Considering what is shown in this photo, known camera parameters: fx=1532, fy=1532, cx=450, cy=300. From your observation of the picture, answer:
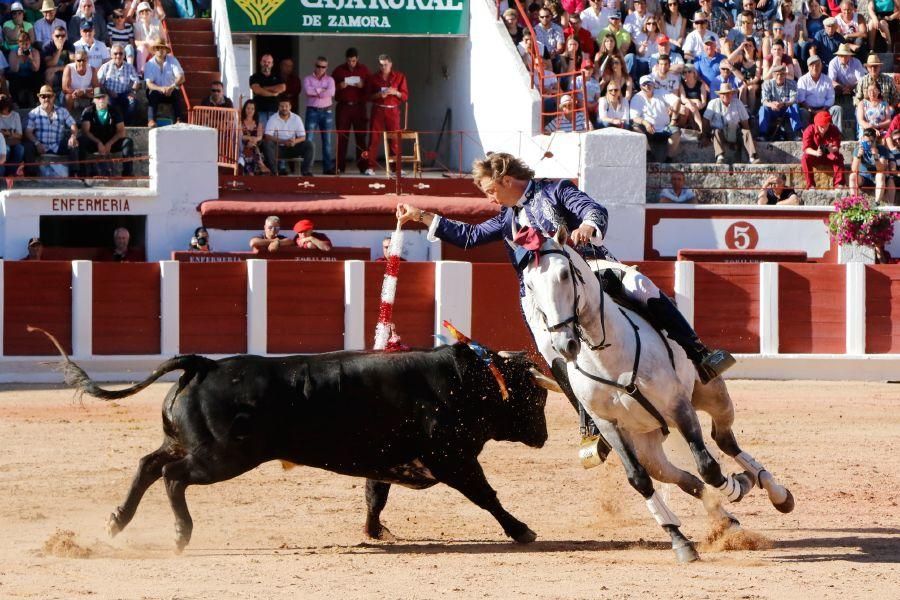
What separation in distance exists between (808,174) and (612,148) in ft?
8.38

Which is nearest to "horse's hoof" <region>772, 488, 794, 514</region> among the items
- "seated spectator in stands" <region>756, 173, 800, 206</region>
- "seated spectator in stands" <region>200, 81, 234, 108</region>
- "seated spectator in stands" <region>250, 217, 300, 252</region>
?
"seated spectator in stands" <region>250, 217, 300, 252</region>

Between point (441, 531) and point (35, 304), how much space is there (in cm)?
748

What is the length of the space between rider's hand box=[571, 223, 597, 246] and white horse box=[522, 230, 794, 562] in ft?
0.33

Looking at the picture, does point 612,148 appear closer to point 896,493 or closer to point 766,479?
point 896,493

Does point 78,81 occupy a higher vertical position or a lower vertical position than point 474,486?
higher

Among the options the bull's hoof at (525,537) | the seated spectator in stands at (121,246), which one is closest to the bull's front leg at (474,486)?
the bull's hoof at (525,537)

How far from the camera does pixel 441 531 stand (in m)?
7.82

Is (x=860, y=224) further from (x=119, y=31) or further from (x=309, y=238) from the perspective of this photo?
(x=119, y=31)

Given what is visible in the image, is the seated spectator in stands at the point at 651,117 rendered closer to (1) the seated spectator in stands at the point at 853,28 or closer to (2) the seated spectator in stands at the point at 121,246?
(1) the seated spectator in stands at the point at 853,28

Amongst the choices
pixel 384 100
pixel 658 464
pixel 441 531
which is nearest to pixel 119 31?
pixel 384 100

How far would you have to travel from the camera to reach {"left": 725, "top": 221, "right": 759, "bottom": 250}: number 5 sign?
1725 centimetres

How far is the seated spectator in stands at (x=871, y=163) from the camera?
17859 mm

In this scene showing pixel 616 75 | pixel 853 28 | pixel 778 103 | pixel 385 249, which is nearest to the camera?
pixel 385 249

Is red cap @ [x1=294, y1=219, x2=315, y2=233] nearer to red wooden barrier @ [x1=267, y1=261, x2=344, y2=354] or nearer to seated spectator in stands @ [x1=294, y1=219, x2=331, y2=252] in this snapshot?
seated spectator in stands @ [x1=294, y1=219, x2=331, y2=252]
